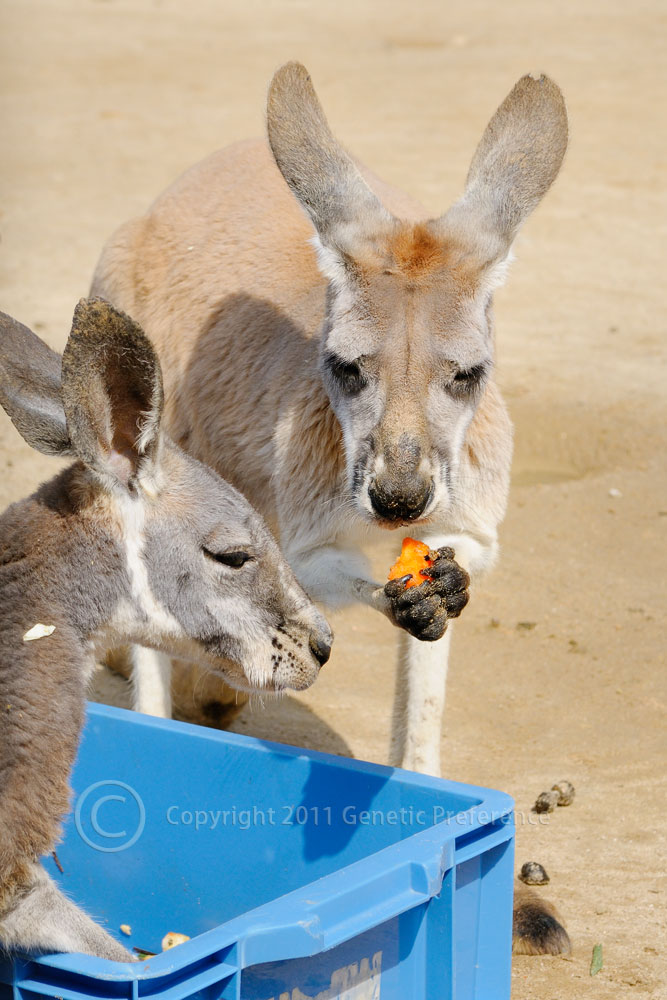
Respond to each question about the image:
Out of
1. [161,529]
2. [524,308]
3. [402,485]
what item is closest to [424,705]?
[402,485]

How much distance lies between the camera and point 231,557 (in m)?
2.88

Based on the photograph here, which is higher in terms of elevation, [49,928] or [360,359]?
[360,359]

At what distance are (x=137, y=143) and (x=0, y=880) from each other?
12.5 metres

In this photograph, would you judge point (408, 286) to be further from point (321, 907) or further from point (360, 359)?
point (321, 907)

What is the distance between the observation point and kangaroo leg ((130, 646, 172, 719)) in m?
4.54

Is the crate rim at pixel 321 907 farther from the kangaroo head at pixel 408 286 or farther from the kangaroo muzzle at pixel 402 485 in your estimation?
the kangaroo head at pixel 408 286

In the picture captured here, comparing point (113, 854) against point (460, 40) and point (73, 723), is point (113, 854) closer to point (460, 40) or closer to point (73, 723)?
point (73, 723)

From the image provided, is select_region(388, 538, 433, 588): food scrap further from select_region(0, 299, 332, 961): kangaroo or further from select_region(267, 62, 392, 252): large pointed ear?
select_region(267, 62, 392, 252): large pointed ear

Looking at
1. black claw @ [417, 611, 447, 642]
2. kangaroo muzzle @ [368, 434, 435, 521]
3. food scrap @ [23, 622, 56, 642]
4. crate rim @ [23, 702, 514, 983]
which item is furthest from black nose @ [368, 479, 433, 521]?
food scrap @ [23, 622, 56, 642]

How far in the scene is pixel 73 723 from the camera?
8.82 feet

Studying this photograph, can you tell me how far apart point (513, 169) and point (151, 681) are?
2.18 m

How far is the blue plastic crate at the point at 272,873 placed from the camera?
2.46 meters

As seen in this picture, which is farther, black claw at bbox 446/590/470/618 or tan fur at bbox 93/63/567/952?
tan fur at bbox 93/63/567/952

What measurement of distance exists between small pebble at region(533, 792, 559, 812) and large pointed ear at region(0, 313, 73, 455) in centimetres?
226
